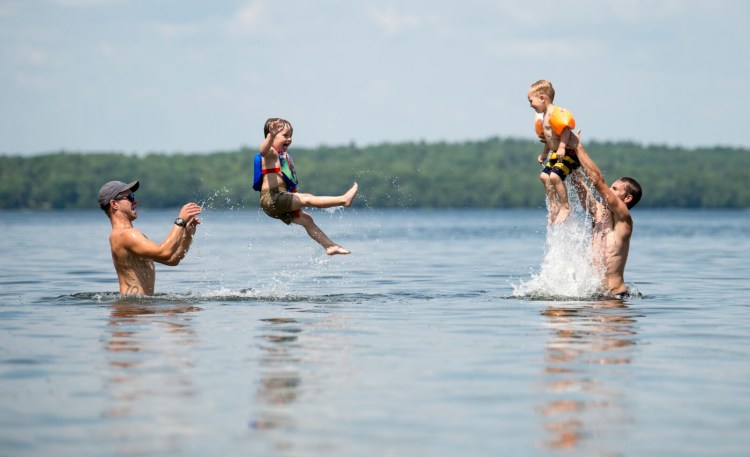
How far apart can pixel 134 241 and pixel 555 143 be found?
5.64 m

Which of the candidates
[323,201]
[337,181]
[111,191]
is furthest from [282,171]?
[337,181]

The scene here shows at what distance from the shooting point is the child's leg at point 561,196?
17500mm

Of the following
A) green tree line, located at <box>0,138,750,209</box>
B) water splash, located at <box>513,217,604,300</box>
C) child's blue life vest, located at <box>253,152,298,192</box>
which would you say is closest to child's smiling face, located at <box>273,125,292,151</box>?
child's blue life vest, located at <box>253,152,298,192</box>

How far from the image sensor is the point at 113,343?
13242 mm

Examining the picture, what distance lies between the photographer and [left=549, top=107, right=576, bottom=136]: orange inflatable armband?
17.0 m

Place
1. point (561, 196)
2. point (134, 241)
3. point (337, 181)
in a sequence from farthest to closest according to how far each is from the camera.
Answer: point (337, 181) < point (561, 196) < point (134, 241)

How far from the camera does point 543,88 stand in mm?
17469

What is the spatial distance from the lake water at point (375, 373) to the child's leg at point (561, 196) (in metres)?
1.11

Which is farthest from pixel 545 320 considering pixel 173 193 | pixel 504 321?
pixel 173 193

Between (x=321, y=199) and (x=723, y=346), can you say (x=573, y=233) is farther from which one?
(x=723, y=346)

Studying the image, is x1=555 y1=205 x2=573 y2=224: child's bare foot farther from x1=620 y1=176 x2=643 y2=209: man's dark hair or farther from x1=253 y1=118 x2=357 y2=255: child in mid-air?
x1=253 y1=118 x2=357 y2=255: child in mid-air

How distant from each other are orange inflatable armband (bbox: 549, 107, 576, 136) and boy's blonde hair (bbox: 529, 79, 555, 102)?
1.50 ft

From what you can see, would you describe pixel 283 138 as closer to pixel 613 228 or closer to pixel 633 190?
pixel 613 228

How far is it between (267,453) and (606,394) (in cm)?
322
